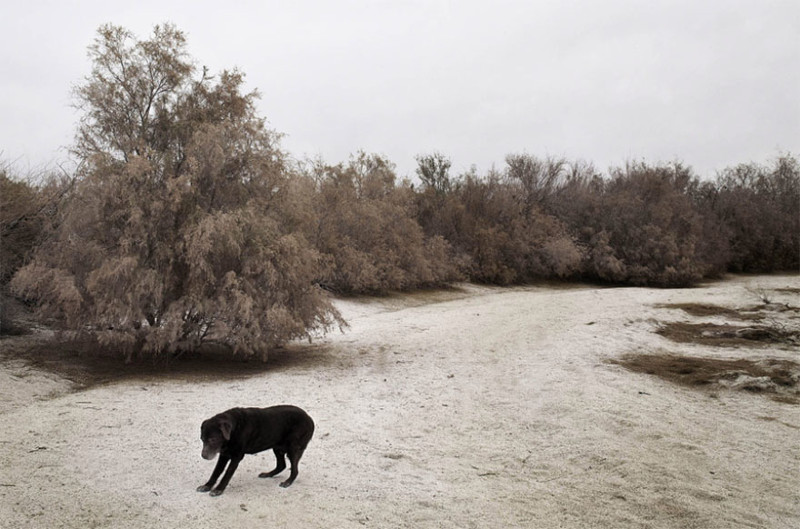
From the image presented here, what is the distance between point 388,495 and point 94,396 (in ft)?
18.7

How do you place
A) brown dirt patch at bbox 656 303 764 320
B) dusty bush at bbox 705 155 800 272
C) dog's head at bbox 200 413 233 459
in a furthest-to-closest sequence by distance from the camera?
dusty bush at bbox 705 155 800 272
brown dirt patch at bbox 656 303 764 320
dog's head at bbox 200 413 233 459

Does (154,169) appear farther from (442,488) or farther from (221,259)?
(442,488)

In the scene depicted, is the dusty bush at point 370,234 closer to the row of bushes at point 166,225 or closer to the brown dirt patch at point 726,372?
the row of bushes at point 166,225

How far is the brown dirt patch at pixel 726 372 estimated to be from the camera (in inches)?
367

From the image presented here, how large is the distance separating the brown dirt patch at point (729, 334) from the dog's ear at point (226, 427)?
12602mm

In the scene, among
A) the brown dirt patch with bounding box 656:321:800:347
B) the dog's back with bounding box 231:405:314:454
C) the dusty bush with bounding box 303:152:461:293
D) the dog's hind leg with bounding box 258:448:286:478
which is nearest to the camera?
the dog's back with bounding box 231:405:314:454

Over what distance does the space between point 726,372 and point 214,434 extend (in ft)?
30.1

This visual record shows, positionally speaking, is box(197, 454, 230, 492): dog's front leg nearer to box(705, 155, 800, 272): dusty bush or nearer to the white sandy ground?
the white sandy ground

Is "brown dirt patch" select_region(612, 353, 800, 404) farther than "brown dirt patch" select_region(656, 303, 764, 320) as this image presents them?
No

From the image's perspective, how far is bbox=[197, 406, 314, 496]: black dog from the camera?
15.4 feet

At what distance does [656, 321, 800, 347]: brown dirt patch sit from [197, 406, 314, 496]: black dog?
11842mm

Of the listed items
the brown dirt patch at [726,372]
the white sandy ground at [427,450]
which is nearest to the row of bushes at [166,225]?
the white sandy ground at [427,450]

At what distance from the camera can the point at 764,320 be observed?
17.0 m

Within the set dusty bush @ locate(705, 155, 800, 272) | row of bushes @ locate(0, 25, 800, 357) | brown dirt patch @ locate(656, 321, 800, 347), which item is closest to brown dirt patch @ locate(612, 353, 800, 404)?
brown dirt patch @ locate(656, 321, 800, 347)
